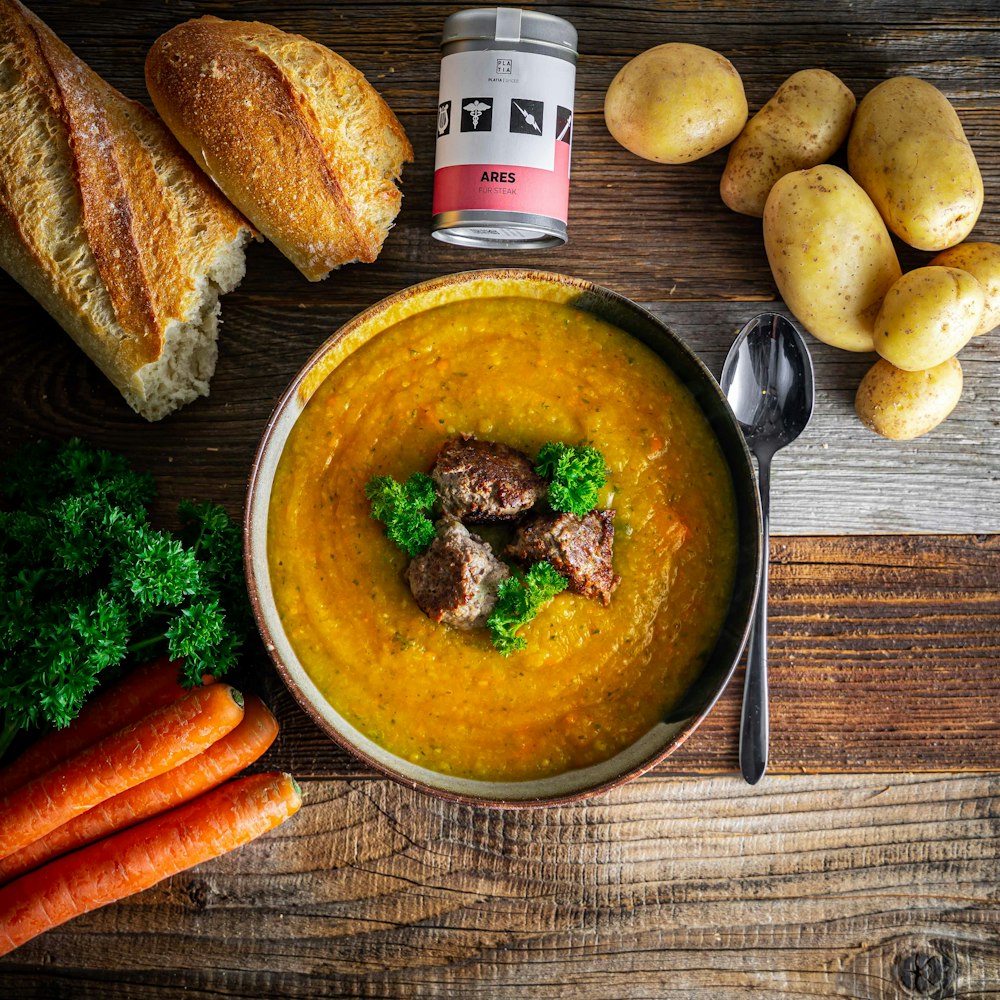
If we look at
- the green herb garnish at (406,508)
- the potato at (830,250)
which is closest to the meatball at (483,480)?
the green herb garnish at (406,508)

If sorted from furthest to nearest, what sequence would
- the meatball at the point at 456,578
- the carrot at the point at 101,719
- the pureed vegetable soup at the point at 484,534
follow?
the carrot at the point at 101,719
the pureed vegetable soup at the point at 484,534
the meatball at the point at 456,578

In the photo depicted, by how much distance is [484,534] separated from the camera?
248 centimetres

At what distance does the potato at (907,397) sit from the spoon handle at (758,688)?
35cm

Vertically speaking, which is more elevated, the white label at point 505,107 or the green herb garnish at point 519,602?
the white label at point 505,107

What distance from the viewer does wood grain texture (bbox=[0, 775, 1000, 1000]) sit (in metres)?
2.70

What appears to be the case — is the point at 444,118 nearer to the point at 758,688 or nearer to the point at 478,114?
the point at 478,114

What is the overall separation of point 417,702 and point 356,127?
66.3 inches

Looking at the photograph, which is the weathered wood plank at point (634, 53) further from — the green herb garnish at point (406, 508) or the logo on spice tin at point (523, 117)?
the green herb garnish at point (406, 508)

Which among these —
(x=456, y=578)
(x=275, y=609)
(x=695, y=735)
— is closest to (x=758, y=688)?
(x=695, y=735)

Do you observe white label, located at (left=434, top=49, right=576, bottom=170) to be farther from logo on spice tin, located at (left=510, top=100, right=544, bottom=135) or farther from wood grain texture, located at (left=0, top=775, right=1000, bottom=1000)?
wood grain texture, located at (left=0, top=775, right=1000, bottom=1000)

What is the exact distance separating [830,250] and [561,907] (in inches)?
84.1

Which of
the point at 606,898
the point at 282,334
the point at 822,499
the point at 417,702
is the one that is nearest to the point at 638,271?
the point at 822,499

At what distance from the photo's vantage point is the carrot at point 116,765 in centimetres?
246

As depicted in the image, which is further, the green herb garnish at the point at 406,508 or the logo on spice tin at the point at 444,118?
A: the logo on spice tin at the point at 444,118
